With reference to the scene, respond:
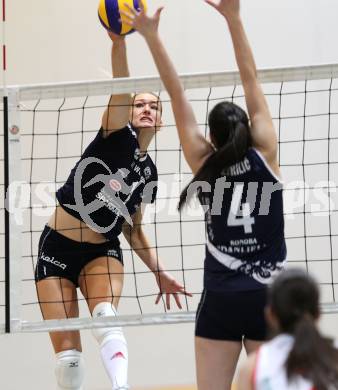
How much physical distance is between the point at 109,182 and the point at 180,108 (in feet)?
3.30

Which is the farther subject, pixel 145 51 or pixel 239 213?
pixel 145 51

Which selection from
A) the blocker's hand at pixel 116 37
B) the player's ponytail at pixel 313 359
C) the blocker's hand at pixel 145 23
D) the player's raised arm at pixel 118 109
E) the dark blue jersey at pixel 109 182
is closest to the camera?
the player's ponytail at pixel 313 359

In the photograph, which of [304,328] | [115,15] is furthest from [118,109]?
[304,328]

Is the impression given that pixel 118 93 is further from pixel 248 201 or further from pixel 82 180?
pixel 248 201

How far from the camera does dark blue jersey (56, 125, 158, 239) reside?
3932mm

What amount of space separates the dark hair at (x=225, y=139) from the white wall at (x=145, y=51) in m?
3.51

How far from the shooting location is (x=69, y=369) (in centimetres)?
391

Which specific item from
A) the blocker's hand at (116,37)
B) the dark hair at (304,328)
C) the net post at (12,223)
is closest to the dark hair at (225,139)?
Result: the dark hair at (304,328)

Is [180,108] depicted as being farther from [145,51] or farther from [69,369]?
[145,51]

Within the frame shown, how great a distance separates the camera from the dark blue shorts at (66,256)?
402 cm

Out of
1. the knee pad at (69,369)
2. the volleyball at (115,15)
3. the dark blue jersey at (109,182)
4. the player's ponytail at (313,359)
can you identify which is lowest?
the knee pad at (69,369)

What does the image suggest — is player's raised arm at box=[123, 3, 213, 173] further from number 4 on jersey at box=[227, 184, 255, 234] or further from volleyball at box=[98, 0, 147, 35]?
volleyball at box=[98, 0, 147, 35]

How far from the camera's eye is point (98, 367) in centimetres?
635

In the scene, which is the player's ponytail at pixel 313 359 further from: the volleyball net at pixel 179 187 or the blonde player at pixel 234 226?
the volleyball net at pixel 179 187
